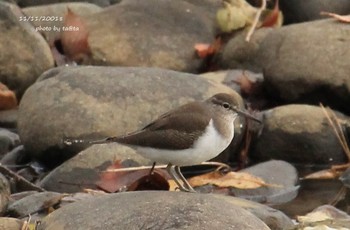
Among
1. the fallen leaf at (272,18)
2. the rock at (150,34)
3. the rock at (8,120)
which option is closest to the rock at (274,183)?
the rock at (8,120)

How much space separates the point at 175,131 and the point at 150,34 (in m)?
5.09

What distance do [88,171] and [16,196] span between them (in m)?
0.90

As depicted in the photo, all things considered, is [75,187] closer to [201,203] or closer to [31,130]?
[31,130]

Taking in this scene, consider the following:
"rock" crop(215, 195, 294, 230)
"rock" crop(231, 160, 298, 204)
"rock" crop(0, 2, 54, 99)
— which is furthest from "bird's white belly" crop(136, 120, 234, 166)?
"rock" crop(0, 2, 54, 99)

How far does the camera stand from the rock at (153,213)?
18.4 feet

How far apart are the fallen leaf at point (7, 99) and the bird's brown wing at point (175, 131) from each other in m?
4.02

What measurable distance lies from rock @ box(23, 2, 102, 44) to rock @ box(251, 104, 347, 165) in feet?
10.0

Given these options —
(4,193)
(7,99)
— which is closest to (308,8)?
(7,99)

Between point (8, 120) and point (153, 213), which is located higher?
point (153, 213)

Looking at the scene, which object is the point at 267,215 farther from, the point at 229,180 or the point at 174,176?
the point at 229,180

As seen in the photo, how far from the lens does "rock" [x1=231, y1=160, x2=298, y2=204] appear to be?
26.8ft

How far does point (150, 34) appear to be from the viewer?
11.3 m

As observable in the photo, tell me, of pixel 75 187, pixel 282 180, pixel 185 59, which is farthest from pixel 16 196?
pixel 185 59

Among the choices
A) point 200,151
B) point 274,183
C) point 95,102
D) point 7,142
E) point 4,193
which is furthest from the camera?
point 7,142
